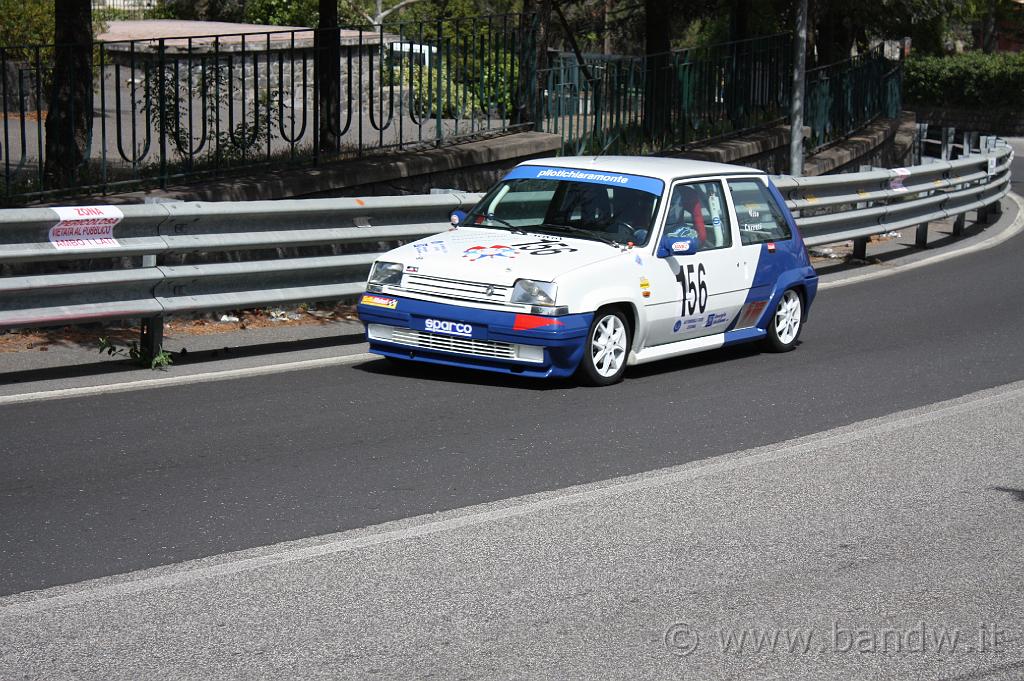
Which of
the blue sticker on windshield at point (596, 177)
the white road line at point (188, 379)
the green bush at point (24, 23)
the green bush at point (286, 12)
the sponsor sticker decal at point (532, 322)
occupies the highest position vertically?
the green bush at point (286, 12)

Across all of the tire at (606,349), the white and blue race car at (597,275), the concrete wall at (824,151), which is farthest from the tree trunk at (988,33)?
the tire at (606,349)

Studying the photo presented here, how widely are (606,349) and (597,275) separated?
A: 53cm

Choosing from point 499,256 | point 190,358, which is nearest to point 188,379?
point 190,358

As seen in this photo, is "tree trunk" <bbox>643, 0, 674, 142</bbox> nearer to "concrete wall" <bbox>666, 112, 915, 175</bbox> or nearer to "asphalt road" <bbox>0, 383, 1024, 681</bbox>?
"concrete wall" <bbox>666, 112, 915, 175</bbox>

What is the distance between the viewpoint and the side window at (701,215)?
10461mm

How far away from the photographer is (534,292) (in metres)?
9.28

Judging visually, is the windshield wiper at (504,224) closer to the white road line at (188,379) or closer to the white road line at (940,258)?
the white road line at (188,379)

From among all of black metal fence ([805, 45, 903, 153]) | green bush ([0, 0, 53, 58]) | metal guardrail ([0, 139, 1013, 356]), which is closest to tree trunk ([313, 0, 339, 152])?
metal guardrail ([0, 139, 1013, 356])

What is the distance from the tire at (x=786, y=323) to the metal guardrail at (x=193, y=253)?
9.21 feet

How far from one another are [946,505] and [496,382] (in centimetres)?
357

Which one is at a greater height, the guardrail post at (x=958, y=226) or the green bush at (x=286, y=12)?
the green bush at (x=286, y=12)

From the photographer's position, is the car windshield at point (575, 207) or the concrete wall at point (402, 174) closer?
the car windshield at point (575, 207)

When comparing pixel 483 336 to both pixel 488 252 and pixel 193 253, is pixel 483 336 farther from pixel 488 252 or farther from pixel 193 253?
pixel 193 253

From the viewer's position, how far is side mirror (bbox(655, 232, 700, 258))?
10.1 meters
